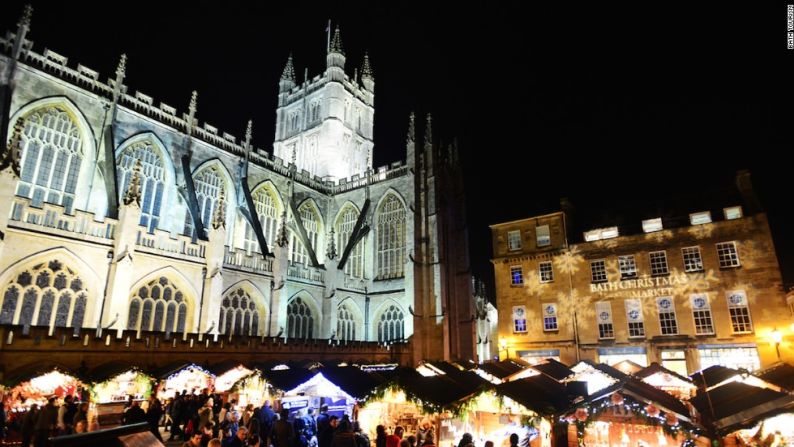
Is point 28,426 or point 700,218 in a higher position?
point 700,218

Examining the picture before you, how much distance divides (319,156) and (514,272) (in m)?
24.3

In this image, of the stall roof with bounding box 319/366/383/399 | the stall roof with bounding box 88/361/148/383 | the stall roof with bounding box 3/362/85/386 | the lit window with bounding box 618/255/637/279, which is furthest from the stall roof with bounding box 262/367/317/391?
the lit window with bounding box 618/255/637/279

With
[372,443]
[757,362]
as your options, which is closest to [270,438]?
[372,443]

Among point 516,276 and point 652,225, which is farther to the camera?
point 516,276

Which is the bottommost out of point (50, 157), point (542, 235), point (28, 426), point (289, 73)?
point (28, 426)

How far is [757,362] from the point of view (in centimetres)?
2112

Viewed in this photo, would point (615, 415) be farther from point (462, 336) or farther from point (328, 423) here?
point (462, 336)

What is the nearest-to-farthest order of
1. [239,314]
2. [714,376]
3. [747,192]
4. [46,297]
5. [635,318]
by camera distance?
[714,376]
[46,297]
[747,192]
[239,314]
[635,318]

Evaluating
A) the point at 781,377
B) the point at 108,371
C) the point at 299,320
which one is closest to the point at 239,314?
the point at 299,320

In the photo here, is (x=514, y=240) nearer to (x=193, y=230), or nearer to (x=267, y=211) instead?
(x=267, y=211)

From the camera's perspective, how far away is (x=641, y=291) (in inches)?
966

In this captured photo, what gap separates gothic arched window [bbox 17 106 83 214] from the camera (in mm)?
20281

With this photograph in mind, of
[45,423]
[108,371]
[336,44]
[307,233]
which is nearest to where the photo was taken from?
[45,423]

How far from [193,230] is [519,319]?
20.5 metres
